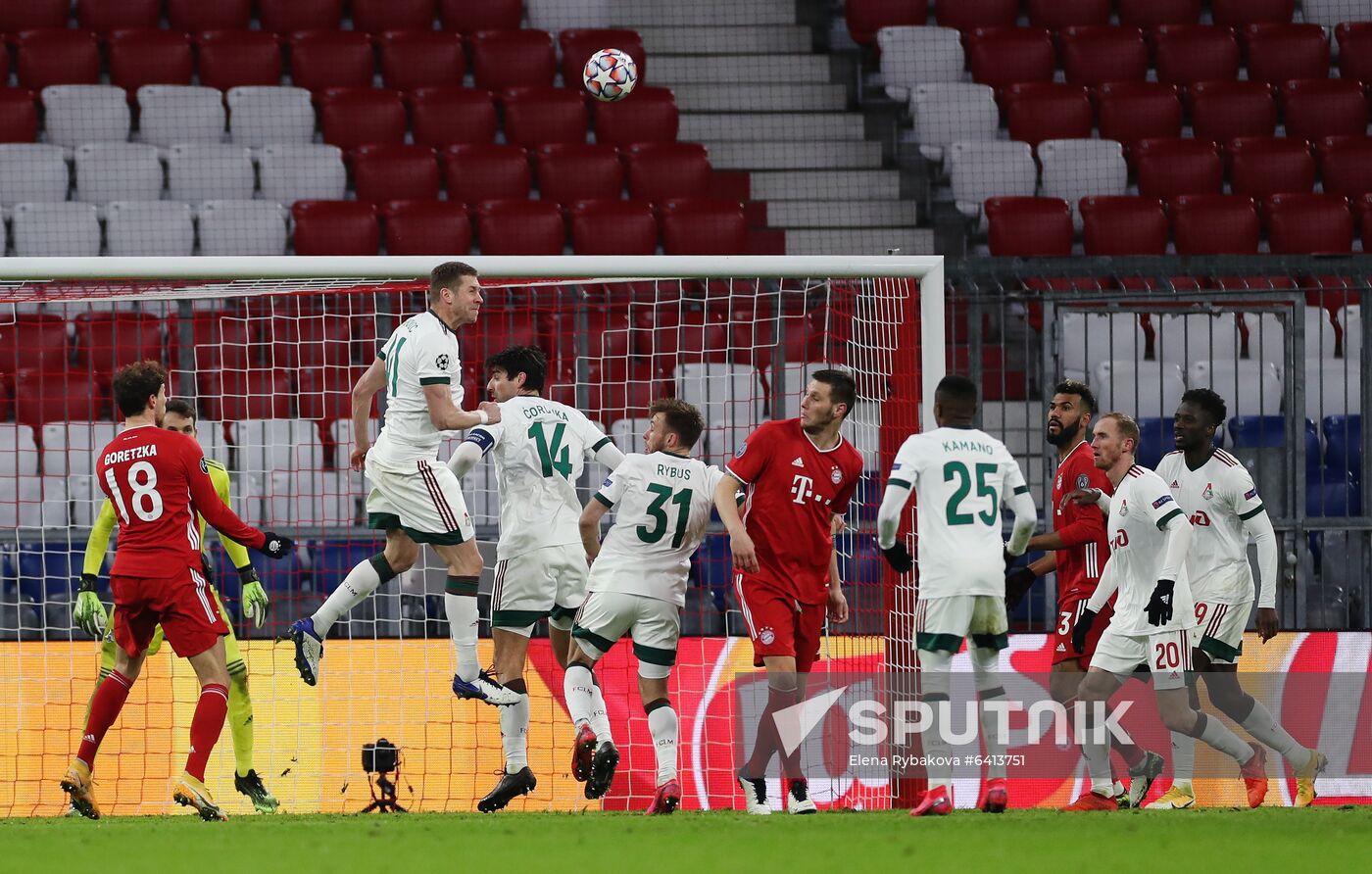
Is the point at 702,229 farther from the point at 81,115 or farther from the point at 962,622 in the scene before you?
the point at 962,622

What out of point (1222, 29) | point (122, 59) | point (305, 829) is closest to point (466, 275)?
point (305, 829)

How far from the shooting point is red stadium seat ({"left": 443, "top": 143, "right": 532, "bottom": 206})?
44.3 ft

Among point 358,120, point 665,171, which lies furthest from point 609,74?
point 358,120

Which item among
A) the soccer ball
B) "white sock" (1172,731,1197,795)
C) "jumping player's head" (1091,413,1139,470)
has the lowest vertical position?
"white sock" (1172,731,1197,795)

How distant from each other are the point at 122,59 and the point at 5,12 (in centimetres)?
135

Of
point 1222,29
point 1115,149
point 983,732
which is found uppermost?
point 1222,29

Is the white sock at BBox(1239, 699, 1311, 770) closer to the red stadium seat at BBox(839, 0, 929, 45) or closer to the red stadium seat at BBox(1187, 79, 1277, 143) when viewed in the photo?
the red stadium seat at BBox(1187, 79, 1277, 143)

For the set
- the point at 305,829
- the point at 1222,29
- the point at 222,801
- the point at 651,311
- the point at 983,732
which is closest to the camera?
the point at 305,829

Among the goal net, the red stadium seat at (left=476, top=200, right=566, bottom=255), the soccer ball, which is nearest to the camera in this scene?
the goal net

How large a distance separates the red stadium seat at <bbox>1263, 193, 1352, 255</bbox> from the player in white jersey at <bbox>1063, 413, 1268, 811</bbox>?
6040 millimetres

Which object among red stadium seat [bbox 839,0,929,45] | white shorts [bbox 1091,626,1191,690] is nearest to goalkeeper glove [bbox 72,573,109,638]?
white shorts [bbox 1091,626,1191,690]

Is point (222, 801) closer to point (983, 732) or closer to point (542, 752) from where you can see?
point (542, 752)

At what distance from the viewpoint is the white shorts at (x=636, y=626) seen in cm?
798

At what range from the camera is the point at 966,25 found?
15.4 metres
